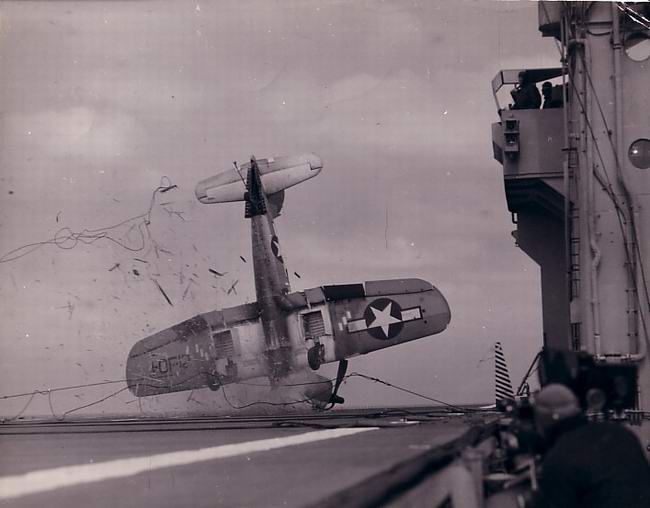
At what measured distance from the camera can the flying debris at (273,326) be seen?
21.5 m

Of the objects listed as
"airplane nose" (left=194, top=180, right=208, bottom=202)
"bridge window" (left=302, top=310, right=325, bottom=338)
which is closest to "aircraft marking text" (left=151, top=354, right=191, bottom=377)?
"bridge window" (left=302, top=310, right=325, bottom=338)

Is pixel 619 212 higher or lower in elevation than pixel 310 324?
higher

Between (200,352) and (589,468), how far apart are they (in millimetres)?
18586

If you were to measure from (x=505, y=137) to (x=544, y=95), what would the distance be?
5.02 ft

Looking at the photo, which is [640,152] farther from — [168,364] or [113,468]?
[168,364]

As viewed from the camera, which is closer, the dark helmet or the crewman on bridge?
the dark helmet

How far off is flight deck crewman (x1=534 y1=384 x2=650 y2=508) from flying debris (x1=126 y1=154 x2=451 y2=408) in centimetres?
1732

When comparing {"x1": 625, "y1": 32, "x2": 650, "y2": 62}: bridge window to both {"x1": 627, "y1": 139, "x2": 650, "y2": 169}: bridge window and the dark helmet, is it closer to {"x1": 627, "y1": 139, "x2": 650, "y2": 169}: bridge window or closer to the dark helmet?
{"x1": 627, "y1": 139, "x2": 650, "y2": 169}: bridge window

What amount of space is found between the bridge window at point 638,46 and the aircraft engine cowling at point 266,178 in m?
9.35

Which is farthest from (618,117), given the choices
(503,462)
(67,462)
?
(67,462)

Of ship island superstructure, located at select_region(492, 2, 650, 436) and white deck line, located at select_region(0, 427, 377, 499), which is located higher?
ship island superstructure, located at select_region(492, 2, 650, 436)

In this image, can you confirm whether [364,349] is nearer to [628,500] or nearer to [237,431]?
[237,431]

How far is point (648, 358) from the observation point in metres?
12.6

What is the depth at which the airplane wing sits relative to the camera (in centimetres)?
2145
